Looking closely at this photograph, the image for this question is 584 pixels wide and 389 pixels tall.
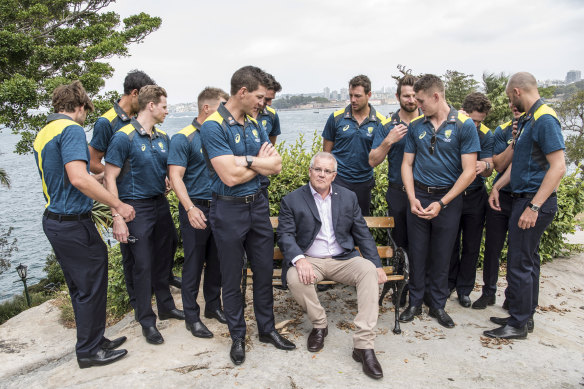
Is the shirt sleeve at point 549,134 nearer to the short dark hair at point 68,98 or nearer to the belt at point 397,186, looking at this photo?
the belt at point 397,186

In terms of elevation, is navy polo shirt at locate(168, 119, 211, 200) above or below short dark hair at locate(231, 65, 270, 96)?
below

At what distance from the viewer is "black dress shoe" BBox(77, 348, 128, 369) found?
12.7 ft

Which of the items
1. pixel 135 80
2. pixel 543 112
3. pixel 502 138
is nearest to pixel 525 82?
pixel 543 112

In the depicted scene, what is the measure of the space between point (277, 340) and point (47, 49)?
14931 mm

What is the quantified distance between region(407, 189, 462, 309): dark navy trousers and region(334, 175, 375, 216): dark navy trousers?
2.56 ft

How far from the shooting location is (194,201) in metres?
4.53

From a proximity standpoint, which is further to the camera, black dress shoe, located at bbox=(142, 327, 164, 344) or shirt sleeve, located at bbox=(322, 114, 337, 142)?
shirt sleeve, located at bbox=(322, 114, 337, 142)

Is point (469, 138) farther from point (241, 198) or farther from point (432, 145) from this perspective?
point (241, 198)

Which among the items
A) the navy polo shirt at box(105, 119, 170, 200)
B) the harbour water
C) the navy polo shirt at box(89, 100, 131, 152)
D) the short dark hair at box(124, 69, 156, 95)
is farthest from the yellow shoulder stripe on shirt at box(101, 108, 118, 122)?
the harbour water

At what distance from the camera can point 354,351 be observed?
3885 mm

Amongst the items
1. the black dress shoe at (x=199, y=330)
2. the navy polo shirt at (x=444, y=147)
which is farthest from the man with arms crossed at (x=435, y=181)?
the black dress shoe at (x=199, y=330)

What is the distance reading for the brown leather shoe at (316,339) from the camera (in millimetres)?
4047

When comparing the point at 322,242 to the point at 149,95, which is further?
the point at 322,242

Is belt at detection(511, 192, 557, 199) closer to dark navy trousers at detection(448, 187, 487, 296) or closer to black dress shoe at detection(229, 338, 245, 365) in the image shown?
dark navy trousers at detection(448, 187, 487, 296)
